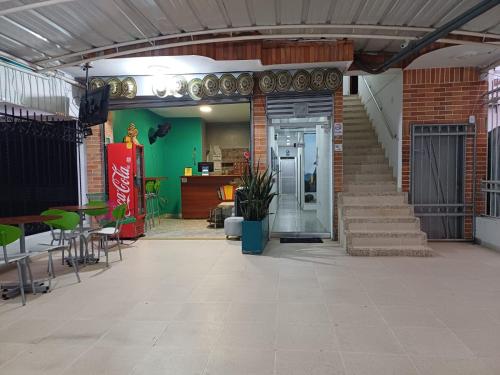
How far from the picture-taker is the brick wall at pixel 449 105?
5.46 metres

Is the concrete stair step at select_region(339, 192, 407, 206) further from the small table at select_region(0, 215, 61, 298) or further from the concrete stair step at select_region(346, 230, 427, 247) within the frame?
the small table at select_region(0, 215, 61, 298)

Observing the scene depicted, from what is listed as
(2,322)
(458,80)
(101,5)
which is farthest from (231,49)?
(2,322)

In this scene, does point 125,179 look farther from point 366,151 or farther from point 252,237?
point 366,151

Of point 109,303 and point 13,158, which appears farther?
point 13,158

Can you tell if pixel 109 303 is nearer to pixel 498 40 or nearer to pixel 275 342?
pixel 275 342

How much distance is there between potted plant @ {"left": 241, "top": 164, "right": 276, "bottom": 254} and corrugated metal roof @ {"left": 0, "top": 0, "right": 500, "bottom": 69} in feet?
7.35

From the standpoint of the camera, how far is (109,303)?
3.09 metres

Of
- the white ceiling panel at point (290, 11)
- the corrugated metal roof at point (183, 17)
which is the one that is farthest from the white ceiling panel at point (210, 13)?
the white ceiling panel at point (290, 11)

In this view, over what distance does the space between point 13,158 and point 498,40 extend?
21.5 ft

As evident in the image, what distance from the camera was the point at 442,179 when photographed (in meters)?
5.66

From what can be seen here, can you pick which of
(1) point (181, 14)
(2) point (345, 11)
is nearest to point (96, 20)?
(1) point (181, 14)

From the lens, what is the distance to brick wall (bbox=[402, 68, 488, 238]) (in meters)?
5.46

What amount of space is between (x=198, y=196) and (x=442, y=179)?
217 inches

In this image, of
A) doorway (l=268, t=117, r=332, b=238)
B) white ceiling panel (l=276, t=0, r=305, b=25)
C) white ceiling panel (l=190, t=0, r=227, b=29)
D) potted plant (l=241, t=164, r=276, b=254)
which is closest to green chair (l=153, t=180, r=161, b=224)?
doorway (l=268, t=117, r=332, b=238)
